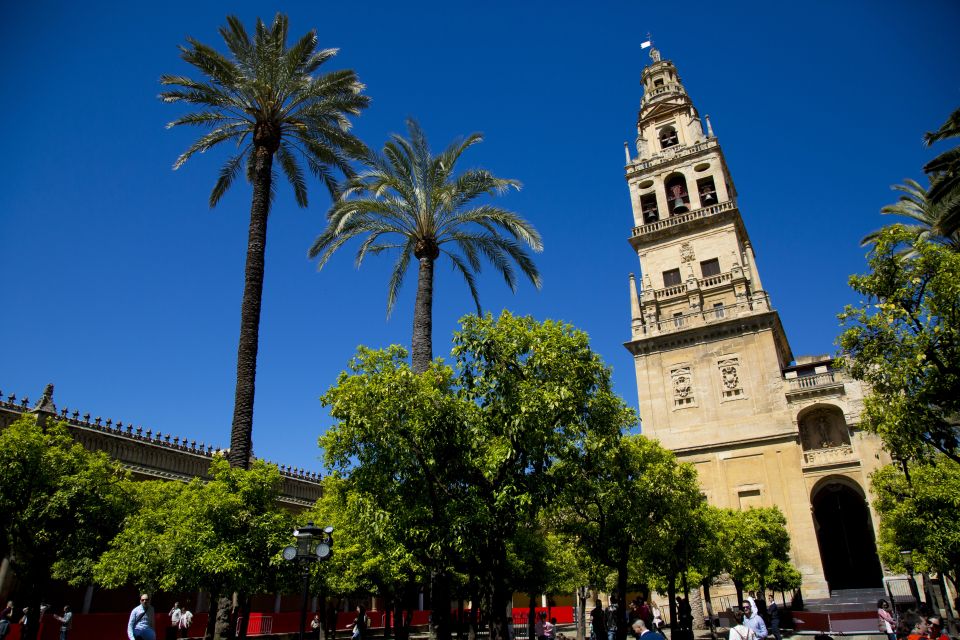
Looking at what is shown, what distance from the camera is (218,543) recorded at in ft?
48.3

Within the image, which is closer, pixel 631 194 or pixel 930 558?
pixel 930 558

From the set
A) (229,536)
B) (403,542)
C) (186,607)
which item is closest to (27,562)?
(186,607)

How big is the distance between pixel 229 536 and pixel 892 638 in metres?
17.8

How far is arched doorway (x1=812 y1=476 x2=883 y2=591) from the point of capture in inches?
1258

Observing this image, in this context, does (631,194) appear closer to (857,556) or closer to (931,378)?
(857,556)

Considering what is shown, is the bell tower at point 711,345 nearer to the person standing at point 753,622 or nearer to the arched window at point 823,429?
the arched window at point 823,429

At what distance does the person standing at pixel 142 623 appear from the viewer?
9.24 meters

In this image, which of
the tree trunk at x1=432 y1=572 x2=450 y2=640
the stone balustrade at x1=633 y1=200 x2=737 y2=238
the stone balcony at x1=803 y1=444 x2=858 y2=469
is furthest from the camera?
the stone balustrade at x1=633 y1=200 x2=737 y2=238

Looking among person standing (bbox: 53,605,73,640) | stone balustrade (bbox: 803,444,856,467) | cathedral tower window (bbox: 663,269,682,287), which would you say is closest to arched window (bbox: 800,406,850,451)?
stone balustrade (bbox: 803,444,856,467)

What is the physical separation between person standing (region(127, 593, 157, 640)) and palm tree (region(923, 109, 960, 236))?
22.3m

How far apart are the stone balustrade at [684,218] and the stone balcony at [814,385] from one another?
11589 millimetres

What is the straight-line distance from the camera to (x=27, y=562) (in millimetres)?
18109

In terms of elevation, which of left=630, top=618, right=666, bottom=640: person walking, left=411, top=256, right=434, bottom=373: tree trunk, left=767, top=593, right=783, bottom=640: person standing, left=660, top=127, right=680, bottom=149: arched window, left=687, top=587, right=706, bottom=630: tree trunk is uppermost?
left=660, top=127, right=680, bottom=149: arched window

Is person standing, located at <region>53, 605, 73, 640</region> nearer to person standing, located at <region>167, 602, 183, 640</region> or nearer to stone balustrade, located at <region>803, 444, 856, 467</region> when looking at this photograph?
person standing, located at <region>167, 602, 183, 640</region>
